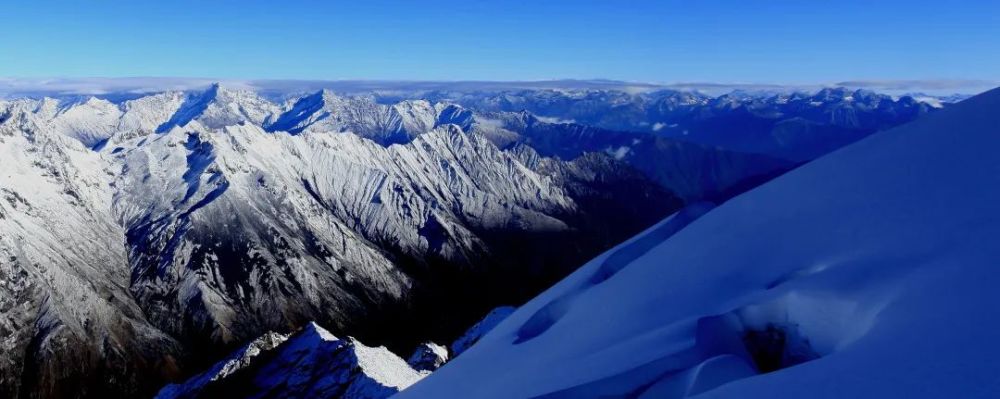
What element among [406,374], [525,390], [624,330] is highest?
[624,330]

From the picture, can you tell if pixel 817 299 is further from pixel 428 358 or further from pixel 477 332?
pixel 477 332

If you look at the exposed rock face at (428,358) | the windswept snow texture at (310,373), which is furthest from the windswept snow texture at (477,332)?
the windswept snow texture at (310,373)

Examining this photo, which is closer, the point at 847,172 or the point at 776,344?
the point at 776,344

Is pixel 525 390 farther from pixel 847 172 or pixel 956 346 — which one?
pixel 847 172

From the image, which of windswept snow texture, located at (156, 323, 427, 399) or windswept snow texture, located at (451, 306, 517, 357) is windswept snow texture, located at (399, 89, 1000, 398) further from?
windswept snow texture, located at (451, 306, 517, 357)

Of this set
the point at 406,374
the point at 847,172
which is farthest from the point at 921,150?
the point at 406,374

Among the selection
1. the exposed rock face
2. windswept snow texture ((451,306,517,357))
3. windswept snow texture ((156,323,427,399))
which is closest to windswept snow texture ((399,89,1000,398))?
windswept snow texture ((156,323,427,399))
